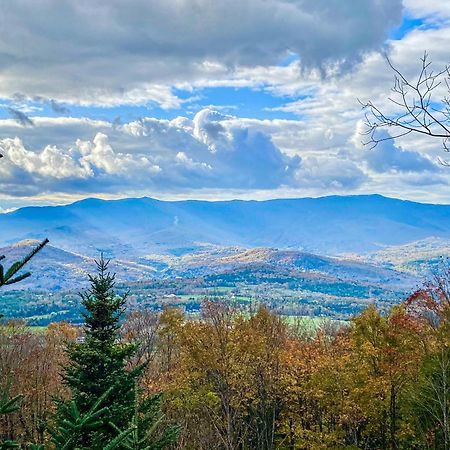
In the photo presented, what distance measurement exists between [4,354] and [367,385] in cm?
3250

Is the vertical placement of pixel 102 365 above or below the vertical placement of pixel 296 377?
above

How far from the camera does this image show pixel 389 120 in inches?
254

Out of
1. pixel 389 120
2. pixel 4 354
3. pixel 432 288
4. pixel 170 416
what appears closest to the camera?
pixel 389 120

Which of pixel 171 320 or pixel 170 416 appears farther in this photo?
pixel 171 320

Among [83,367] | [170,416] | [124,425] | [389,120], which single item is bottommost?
[170,416]

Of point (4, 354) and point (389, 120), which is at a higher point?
point (389, 120)

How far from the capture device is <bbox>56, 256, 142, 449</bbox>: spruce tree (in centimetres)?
1702

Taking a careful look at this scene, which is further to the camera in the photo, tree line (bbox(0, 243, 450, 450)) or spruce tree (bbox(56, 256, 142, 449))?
tree line (bbox(0, 243, 450, 450))

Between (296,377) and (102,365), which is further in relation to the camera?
(296,377)

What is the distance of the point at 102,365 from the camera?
18625 millimetres

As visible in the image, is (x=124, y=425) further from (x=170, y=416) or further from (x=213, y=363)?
(x=170, y=416)

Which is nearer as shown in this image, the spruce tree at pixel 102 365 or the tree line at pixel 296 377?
the spruce tree at pixel 102 365

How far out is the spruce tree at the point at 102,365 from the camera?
1702 centimetres

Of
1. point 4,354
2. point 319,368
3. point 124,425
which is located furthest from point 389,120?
point 4,354
